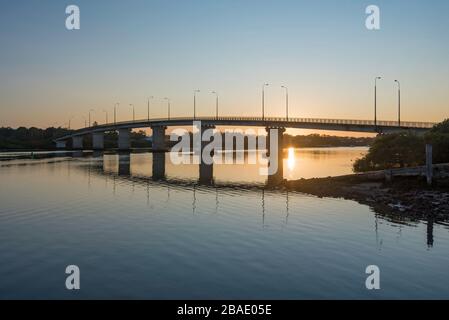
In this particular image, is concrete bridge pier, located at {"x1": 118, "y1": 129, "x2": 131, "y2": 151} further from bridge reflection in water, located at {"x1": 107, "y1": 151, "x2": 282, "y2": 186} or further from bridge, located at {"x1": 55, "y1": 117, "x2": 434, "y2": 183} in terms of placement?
bridge reflection in water, located at {"x1": 107, "y1": 151, "x2": 282, "y2": 186}

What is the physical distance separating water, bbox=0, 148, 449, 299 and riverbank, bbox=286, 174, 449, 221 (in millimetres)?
2367

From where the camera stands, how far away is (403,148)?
54.8 metres

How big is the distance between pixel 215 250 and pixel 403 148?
40784mm

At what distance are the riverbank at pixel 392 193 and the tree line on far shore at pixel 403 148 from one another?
8488mm

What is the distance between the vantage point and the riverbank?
32.8 m

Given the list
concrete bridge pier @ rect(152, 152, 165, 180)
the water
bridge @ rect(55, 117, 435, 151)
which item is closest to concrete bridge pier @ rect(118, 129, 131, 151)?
bridge @ rect(55, 117, 435, 151)

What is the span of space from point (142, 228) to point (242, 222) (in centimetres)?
691

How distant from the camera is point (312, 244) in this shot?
23.4 m

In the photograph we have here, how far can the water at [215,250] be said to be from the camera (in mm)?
16406

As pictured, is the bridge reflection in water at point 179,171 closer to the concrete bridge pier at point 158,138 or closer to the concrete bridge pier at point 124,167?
the concrete bridge pier at point 124,167

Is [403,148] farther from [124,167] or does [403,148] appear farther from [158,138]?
[158,138]

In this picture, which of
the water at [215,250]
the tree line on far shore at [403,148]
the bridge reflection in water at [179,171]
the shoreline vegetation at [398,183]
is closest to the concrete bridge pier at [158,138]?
the bridge reflection in water at [179,171]
